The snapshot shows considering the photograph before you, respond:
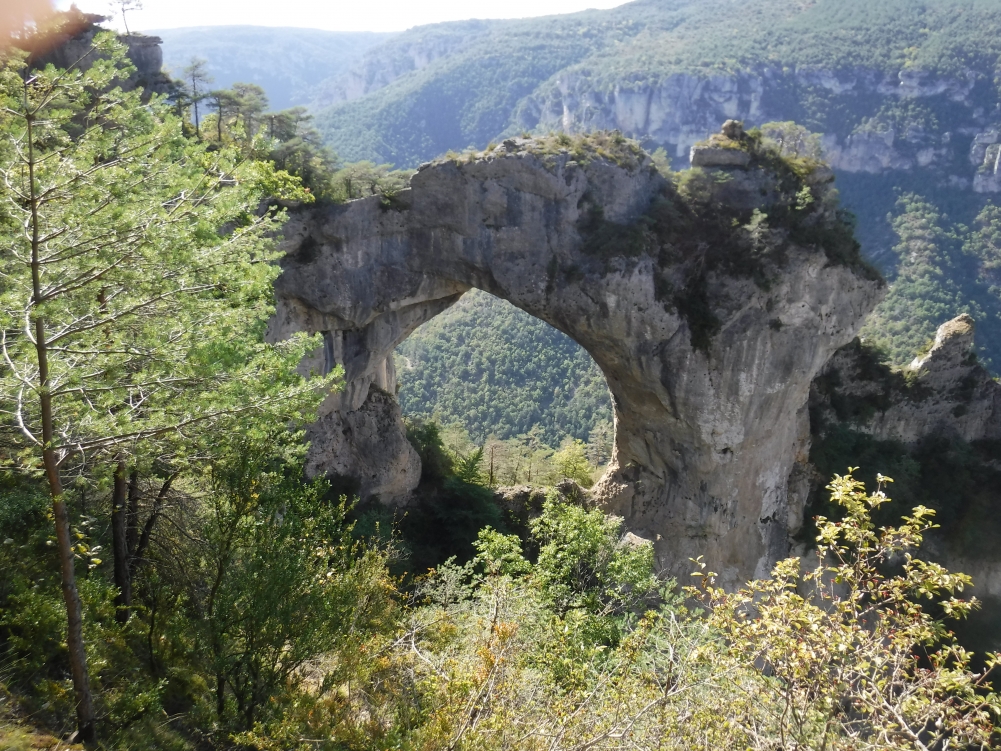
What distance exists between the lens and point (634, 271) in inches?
661

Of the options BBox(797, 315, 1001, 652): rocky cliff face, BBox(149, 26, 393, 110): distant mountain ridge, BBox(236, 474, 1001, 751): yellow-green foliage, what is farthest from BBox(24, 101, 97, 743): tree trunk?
BBox(149, 26, 393, 110): distant mountain ridge

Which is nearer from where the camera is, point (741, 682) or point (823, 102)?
point (741, 682)

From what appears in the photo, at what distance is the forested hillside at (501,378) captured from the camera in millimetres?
43812

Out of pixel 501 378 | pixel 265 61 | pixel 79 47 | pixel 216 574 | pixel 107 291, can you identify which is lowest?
pixel 501 378

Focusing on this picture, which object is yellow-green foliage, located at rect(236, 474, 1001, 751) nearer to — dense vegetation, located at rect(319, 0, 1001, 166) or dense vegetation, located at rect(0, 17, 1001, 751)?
dense vegetation, located at rect(0, 17, 1001, 751)

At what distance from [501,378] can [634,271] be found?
98.8 ft

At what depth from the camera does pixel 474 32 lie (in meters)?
153

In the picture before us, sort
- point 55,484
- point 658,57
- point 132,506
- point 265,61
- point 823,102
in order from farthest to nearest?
point 265,61
point 658,57
point 823,102
point 132,506
point 55,484

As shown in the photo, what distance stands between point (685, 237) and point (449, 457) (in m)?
9.54

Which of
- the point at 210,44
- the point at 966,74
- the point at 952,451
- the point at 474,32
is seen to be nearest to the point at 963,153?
the point at 966,74

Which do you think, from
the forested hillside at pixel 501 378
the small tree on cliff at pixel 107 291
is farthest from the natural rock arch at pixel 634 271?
the forested hillside at pixel 501 378

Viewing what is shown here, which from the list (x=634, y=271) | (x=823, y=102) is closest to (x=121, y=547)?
(x=634, y=271)

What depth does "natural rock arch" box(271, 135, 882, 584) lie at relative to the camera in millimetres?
16766

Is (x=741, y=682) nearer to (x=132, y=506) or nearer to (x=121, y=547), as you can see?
(x=121, y=547)
